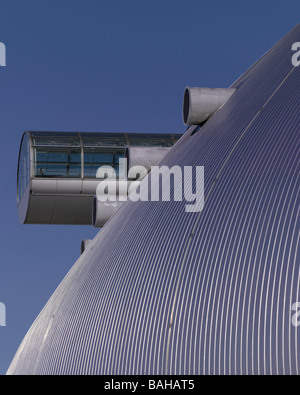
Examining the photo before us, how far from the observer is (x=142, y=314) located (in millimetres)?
22594

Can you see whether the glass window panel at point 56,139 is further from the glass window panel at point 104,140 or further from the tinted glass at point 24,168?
the tinted glass at point 24,168

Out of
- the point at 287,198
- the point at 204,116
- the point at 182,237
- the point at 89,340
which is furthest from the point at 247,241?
the point at 204,116

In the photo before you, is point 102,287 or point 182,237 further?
point 102,287

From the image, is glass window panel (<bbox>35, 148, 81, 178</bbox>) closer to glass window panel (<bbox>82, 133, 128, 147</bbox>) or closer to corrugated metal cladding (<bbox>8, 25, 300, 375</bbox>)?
glass window panel (<bbox>82, 133, 128, 147</bbox>)

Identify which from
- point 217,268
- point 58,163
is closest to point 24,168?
point 58,163

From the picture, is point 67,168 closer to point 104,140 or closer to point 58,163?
point 58,163

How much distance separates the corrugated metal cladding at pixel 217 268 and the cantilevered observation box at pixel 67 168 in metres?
25.5

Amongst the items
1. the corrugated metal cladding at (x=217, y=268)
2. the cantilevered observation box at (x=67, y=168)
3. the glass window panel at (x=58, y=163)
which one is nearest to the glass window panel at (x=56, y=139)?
the cantilevered observation box at (x=67, y=168)

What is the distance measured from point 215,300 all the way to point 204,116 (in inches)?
402

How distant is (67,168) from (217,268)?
35842 millimetres

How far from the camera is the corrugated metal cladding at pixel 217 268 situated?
1836 cm

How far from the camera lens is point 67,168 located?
A: 55.2 m

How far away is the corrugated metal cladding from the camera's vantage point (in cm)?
1836
